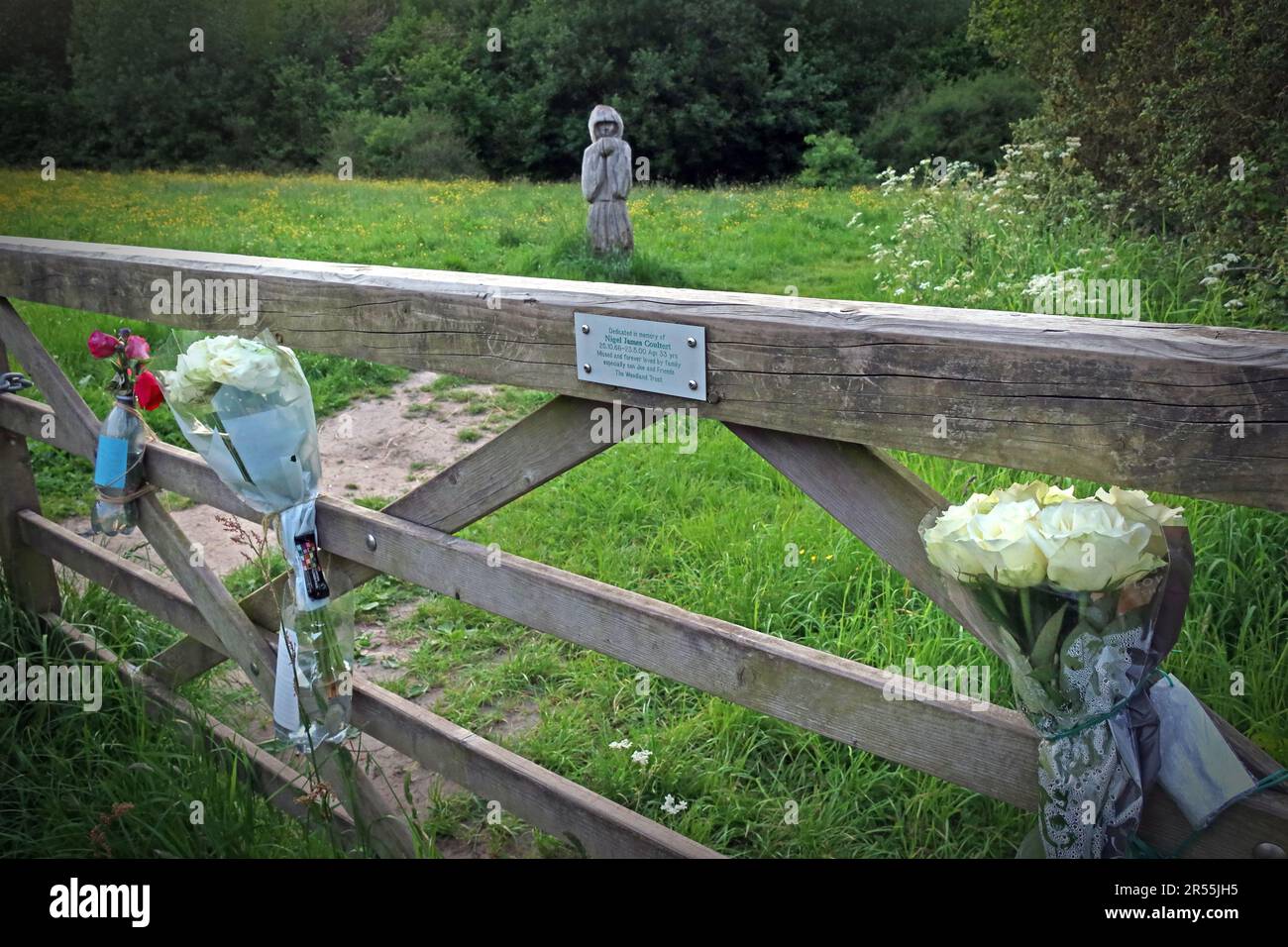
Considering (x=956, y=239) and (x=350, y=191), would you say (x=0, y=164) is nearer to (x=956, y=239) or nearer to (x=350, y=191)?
(x=350, y=191)

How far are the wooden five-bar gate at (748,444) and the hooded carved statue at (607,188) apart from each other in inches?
209

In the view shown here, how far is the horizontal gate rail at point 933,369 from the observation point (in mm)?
914

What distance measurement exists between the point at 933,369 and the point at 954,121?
35.9ft

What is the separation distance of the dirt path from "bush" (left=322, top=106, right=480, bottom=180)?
17.8ft

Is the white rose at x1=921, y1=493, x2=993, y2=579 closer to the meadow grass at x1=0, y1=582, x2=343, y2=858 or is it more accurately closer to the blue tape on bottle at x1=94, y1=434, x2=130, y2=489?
the meadow grass at x1=0, y1=582, x2=343, y2=858

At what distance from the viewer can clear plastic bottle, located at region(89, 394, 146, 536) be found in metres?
2.27

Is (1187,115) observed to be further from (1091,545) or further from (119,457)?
(119,457)

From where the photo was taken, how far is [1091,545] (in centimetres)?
97

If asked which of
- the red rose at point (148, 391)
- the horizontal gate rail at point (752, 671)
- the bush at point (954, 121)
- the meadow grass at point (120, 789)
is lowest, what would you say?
the meadow grass at point (120, 789)

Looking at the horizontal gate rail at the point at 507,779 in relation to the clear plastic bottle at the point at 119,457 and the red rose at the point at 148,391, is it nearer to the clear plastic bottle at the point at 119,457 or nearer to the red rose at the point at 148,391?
the clear plastic bottle at the point at 119,457

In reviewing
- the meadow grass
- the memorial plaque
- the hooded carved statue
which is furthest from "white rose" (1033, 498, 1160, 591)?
the hooded carved statue

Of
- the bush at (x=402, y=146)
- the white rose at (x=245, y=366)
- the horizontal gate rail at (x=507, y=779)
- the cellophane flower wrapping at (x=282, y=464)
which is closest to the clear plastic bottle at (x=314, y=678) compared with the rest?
the cellophane flower wrapping at (x=282, y=464)
